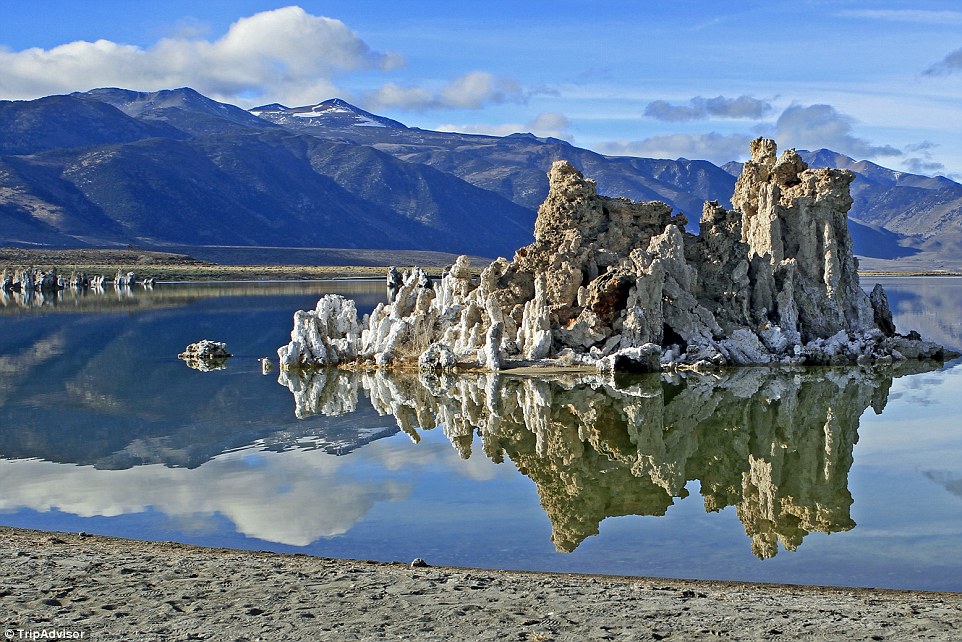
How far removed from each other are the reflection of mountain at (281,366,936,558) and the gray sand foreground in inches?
95.3

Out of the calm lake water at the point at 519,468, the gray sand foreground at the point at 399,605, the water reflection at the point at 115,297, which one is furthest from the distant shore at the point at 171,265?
the gray sand foreground at the point at 399,605

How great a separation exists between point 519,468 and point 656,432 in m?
3.56

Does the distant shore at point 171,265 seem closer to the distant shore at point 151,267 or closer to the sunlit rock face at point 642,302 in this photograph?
the distant shore at point 151,267

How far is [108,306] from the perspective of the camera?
6062 cm

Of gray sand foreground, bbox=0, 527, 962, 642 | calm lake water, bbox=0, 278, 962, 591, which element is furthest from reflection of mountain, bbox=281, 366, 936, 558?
gray sand foreground, bbox=0, 527, 962, 642

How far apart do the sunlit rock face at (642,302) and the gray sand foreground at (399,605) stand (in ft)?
56.7

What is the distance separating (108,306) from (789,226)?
132 feet

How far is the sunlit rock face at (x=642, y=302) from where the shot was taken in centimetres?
2827

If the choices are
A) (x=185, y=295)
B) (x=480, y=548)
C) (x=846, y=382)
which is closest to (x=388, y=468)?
(x=480, y=548)

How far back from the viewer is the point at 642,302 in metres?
28.2

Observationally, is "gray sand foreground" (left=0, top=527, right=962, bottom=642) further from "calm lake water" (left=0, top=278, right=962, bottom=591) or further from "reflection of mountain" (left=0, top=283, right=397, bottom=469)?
"reflection of mountain" (left=0, top=283, right=397, bottom=469)

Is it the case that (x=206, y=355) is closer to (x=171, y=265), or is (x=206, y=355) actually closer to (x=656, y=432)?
(x=656, y=432)

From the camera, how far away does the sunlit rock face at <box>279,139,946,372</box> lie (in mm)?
28266

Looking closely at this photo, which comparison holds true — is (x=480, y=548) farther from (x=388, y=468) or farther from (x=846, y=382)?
(x=846, y=382)
